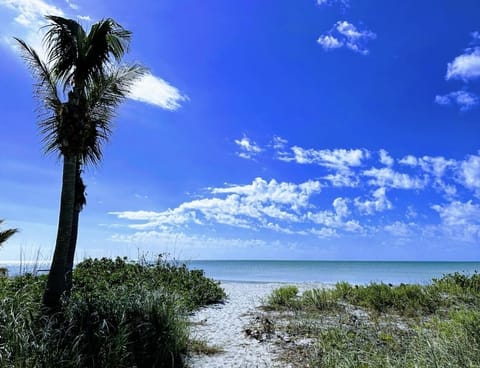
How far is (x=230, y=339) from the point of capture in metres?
7.78

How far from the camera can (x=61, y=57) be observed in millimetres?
8008

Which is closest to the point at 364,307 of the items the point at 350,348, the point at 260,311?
the point at 260,311

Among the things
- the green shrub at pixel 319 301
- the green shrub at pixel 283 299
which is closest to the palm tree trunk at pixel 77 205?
the green shrub at pixel 283 299

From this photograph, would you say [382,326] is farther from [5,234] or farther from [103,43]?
[5,234]

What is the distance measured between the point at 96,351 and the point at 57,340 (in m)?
0.54

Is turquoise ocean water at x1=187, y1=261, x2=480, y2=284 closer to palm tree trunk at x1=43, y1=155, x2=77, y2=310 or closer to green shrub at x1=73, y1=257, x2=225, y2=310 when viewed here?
green shrub at x1=73, y1=257, x2=225, y2=310

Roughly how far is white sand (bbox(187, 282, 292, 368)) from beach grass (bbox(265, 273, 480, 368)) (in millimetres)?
445

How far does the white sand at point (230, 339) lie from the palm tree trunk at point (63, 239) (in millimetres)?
2833

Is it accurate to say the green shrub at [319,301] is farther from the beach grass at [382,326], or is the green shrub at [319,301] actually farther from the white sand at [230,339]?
the white sand at [230,339]

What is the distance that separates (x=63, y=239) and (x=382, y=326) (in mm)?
6988

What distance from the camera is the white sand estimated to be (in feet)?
20.1

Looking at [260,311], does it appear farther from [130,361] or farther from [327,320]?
[130,361]

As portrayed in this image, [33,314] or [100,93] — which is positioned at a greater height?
[100,93]

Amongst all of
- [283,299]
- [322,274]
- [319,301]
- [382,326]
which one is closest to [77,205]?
[283,299]
